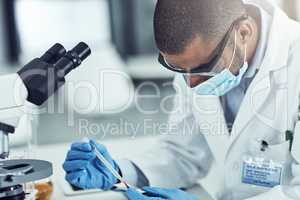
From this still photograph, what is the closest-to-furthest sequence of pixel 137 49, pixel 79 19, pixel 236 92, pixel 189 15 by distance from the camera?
pixel 189 15 < pixel 236 92 < pixel 137 49 < pixel 79 19

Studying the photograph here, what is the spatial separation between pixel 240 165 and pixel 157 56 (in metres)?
0.36

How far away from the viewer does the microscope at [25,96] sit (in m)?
0.89

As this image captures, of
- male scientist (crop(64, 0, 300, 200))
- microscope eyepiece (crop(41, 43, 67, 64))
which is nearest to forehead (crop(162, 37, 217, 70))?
male scientist (crop(64, 0, 300, 200))

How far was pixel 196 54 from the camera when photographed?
3.51 ft

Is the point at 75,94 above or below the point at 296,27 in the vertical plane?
below

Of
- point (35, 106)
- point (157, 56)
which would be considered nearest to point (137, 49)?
point (157, 56)

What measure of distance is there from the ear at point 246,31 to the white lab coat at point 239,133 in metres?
0.05

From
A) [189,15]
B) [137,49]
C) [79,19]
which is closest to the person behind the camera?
[189,15]

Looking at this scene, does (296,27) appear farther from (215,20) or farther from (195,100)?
(195,100)

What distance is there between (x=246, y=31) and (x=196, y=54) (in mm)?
141

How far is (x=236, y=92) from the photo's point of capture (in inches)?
45.7

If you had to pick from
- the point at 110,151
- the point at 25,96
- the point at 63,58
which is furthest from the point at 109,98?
the point at 25,96

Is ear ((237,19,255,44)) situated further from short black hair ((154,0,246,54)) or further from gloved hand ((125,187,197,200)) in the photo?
gloved hand ((125,187,197,200))

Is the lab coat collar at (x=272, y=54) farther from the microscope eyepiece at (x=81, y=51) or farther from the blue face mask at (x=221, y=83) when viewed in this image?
the microscope eyepiece at (x=81, y=51)
